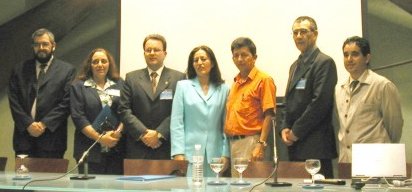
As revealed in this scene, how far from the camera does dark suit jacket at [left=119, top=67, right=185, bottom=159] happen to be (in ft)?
14.5

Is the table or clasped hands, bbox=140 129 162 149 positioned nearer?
the table

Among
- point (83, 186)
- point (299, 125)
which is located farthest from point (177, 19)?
point (83, 186)

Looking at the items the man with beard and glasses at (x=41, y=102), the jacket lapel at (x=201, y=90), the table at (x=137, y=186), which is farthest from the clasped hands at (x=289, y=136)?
the man with beard and glasses at (x=41, y=102)

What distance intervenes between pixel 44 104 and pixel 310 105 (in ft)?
7.50

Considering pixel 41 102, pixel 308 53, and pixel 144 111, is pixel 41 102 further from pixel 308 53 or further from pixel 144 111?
pixel 308 53

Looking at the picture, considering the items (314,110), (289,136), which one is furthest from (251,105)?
(314,110)

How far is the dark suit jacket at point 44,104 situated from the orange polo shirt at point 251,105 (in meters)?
1.51

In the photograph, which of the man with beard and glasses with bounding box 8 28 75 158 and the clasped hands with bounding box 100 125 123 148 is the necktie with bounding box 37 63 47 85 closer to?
the man with beard and glasses with bounding box 8 28 75 158

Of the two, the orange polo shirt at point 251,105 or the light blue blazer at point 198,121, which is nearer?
the orange polo shirt at point 251,105

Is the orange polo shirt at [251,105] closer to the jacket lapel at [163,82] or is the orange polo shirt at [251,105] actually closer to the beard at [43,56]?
the jacket lapel at [163,82]

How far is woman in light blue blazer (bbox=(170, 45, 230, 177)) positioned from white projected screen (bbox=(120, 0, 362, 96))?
599 millimetres

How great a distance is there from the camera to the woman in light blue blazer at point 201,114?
4297mm

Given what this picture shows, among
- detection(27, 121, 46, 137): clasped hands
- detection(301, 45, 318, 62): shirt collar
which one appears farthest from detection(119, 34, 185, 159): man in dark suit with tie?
detection(301, 45, 318, 62): shirt collar

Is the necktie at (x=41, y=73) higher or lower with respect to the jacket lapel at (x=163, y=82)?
higher
